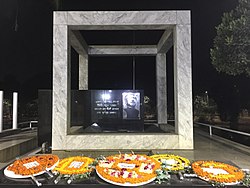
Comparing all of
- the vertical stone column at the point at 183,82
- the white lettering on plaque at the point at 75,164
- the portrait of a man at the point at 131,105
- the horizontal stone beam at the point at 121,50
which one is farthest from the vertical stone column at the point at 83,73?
the white lettering on plaque at the point at 75,164

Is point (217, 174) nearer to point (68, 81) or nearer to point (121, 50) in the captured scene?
point (68, 81)

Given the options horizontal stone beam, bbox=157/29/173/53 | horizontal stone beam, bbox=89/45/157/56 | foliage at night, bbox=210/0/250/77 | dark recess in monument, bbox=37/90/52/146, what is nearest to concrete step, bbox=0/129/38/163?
dark recess in monument, bbox=37/90/52/146

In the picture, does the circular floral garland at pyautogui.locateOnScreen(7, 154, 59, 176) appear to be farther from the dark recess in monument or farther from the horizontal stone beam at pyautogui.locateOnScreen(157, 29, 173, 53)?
the horizontal stone beam at pyautogui.locateOnScreen(157, 29, 173, 53)

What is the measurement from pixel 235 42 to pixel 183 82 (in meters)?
3.59

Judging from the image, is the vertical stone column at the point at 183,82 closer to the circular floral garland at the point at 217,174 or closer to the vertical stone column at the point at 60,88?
the vertical stone column at the point at 60,88

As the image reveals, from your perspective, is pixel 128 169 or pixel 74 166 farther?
pixel 74 166

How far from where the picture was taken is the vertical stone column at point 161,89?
10.5 m

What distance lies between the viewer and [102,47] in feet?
34.3

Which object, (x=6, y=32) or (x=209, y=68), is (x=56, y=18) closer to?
(x=6, y=32)

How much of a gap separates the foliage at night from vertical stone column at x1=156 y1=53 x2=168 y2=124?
2.44 meters

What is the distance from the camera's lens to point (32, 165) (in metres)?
2.52

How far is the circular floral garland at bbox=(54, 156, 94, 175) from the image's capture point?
7.95ft

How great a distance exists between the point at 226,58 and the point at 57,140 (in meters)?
7.34

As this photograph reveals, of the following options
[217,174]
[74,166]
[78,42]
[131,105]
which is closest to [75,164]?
[74,166]
